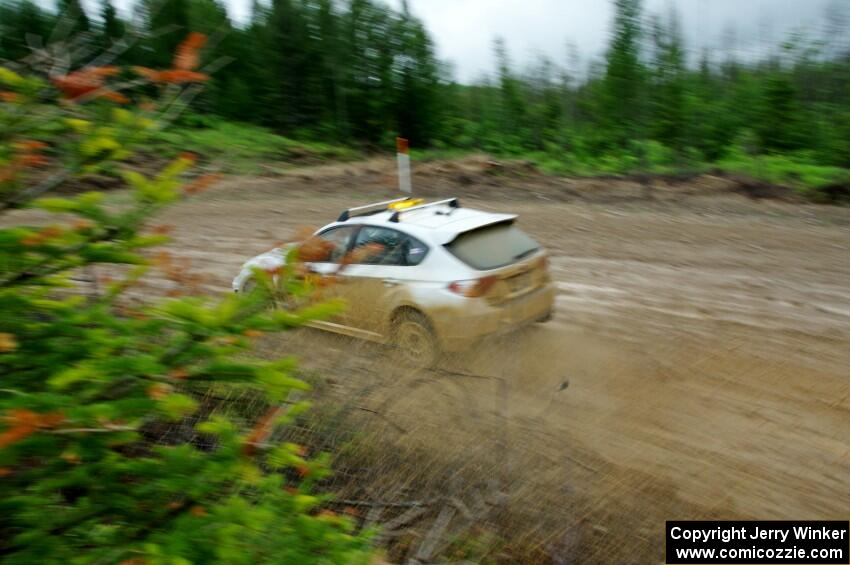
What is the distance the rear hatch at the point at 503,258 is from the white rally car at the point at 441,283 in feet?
0.03

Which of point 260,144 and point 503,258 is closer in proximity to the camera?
point 503,258

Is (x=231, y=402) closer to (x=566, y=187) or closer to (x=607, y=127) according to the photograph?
(x=566, y=187)

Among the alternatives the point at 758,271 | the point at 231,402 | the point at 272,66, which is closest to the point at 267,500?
the point at 231,402

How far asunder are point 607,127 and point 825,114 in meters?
5.43

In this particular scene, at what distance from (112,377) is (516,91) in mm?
21567

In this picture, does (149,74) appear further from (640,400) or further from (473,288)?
(640,400)

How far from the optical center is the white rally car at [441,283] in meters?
6.77

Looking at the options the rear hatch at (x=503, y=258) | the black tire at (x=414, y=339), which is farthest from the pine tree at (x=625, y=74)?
the black tire at (x=414, y=339)

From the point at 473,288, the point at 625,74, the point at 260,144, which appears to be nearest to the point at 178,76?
the point at 473,288

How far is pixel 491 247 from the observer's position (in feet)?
23.2

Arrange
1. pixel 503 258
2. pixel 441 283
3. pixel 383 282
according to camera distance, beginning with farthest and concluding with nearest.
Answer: pixel 383 282, pixel 503 258, pixel 441 283

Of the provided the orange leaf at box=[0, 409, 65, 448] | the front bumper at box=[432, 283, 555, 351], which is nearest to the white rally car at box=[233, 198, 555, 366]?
the front bumper at box=[432, 283, 555, 351]

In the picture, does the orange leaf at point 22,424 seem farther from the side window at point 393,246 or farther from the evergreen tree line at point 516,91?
the evergreen tree line at point 516,91

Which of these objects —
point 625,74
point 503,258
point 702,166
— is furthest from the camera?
point 625,74
